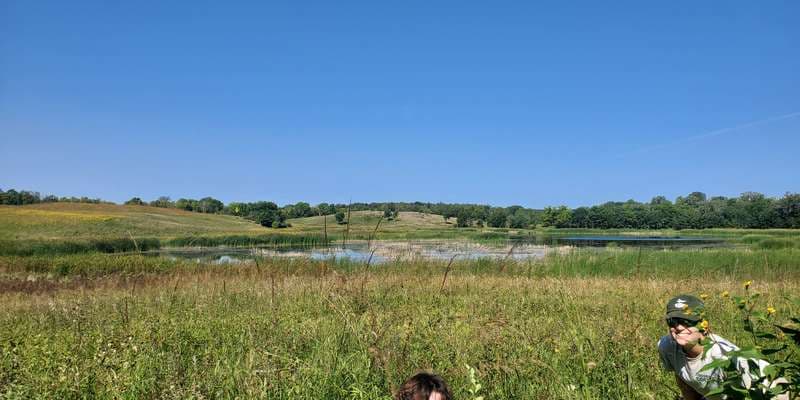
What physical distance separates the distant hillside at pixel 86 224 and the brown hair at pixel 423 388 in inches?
1672

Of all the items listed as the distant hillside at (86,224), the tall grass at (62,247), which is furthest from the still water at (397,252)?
the distant hillside at (86,224)

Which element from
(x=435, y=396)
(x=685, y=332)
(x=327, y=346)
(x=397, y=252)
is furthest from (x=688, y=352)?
(x=397, y=252)

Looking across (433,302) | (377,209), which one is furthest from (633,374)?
(433,302)

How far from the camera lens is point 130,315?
232 inches

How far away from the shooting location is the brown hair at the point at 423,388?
2348 mm

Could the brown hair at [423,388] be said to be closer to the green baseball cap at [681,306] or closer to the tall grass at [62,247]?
the green baseball cap at [681,306]

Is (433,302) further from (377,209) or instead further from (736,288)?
(736,288)

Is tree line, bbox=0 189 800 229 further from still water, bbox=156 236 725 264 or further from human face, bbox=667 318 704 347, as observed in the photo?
human face, bbox=667 318 704 347

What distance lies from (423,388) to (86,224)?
5923 centimetres

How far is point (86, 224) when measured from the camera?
169ft

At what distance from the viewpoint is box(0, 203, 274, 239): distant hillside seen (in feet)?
152

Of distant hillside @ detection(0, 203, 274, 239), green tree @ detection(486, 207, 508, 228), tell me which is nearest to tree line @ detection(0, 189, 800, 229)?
green tree @ detection(486, 207, 508, 228)

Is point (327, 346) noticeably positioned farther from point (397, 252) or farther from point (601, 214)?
point (601, 214)

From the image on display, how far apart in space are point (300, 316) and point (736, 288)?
8874 millimetres
